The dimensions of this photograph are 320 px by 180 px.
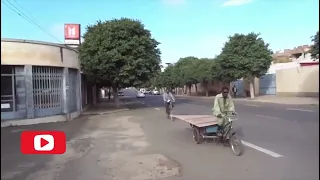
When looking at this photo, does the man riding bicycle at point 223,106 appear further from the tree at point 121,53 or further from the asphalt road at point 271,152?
the tree at point 121,53

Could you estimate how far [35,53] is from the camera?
16219 mm

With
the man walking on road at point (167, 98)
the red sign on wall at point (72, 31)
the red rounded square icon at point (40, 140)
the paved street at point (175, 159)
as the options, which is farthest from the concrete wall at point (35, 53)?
the red sign on wall at point (72, 31)

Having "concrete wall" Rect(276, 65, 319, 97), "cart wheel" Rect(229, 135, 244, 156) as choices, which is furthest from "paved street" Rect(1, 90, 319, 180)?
"concrete wall" Rect(276, 65, 319, 97)

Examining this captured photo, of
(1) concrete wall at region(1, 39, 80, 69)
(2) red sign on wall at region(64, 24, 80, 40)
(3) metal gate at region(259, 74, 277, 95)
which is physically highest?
(2) red sign on wall at region(64, 24, 80, 40)

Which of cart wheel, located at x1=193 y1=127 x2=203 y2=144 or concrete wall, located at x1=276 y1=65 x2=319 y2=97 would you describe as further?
cart wheel, located at x1=193 y1=127 x2=203 y2=144

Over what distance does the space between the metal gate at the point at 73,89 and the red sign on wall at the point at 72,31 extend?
2659 centimetres

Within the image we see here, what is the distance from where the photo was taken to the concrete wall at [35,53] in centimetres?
1539

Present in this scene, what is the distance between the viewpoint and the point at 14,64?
50.6ft

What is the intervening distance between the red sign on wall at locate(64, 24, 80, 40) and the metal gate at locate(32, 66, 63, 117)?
29263mm

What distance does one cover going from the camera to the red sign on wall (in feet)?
150

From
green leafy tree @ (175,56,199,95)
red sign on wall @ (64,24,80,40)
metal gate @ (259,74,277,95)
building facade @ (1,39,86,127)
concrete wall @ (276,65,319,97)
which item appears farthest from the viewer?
green leafy tree @ (175,56,199,95)

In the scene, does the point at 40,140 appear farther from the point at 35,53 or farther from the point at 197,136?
the point at 35,53

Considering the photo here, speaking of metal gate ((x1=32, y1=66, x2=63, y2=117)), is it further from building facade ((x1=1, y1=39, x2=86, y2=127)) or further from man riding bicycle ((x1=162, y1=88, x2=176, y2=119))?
man riding bicycle ((x1=162, y1=88, x2=176, y2=119))

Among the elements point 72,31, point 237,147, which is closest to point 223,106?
point 237,147
